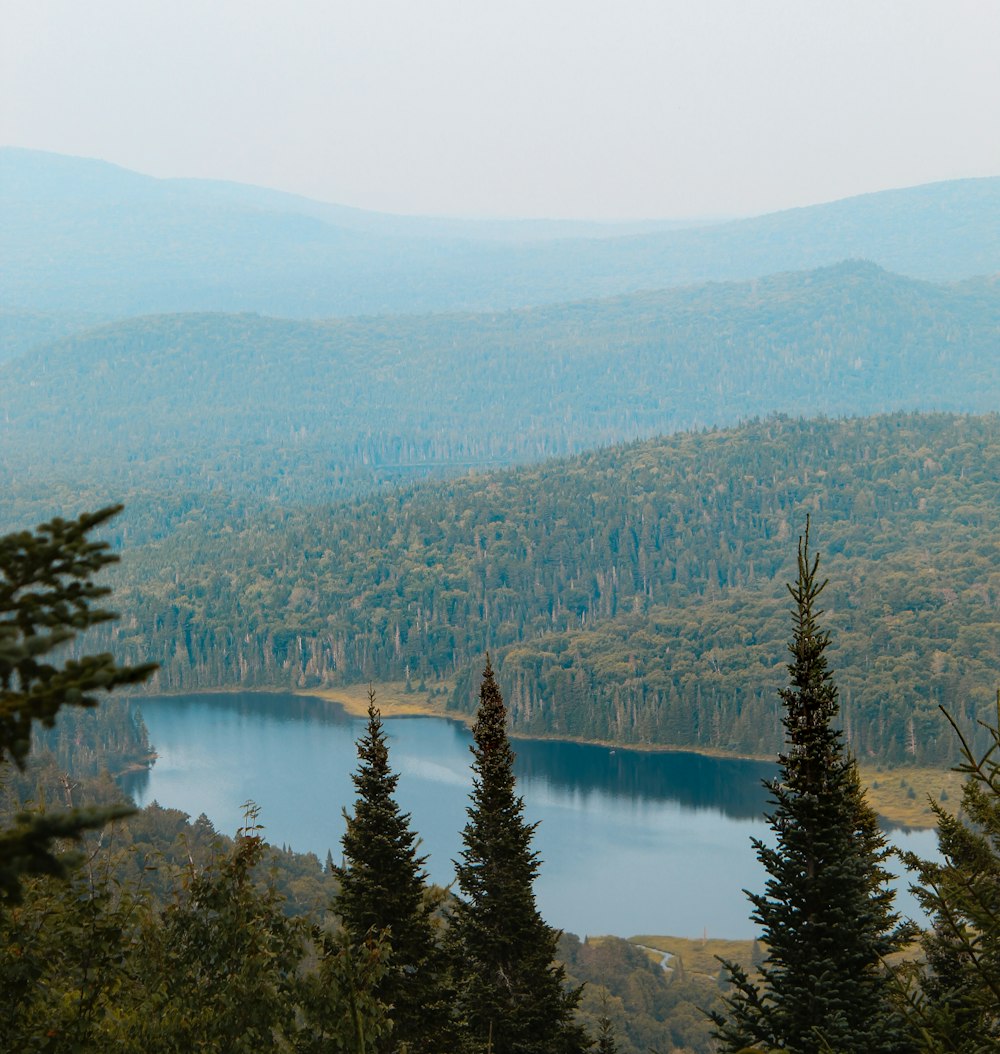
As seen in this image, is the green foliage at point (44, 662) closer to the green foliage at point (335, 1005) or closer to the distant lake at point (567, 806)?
the green foliage at point (335, 1005)

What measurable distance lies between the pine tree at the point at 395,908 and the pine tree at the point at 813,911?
1114 centimetres

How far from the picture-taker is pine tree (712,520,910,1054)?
21484 millimetres

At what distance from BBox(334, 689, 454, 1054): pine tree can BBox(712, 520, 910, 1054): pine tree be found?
11137 mm

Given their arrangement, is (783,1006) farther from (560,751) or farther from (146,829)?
(560,751)

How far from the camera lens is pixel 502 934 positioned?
3584 centimetres

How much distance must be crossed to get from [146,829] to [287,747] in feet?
241

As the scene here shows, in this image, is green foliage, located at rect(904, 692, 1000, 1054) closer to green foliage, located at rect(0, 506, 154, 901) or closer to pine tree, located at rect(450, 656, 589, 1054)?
green foliage, located at rect(0, 506, 154, 901)

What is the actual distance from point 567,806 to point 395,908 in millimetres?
121131

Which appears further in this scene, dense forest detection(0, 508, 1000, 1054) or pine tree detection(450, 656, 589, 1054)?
pine tree detection(450, 656, 589, 1054)

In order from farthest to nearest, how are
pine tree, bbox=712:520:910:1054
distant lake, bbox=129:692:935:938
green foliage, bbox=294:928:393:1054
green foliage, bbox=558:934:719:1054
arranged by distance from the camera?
distant lake, bbox=129:692:935:938, green foliage, bbox=558:934:719:1054, pine tree, bbox=712:520:910:1054, green foliage, bbox=294:928:393:1054

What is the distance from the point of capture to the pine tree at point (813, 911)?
70.5ft

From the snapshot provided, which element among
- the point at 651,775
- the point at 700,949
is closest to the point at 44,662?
the point at 700,949

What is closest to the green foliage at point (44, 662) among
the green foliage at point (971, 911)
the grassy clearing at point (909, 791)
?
the green foliage at point (971, 911)

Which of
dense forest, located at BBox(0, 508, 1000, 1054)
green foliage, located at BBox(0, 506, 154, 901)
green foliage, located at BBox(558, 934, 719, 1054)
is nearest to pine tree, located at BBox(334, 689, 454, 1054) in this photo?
dense forest, located at BBox(0, 508, 1000, 1054)
